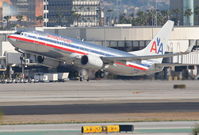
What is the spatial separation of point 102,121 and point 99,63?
44869mm

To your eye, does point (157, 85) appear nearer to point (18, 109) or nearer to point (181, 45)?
point (18, 109)

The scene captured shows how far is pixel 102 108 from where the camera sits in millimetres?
68938

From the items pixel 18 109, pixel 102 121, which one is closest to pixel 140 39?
pixel 18 109

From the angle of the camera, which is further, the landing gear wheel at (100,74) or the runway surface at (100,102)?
the landing gear wheel at (100,74)

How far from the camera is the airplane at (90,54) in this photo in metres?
96.6

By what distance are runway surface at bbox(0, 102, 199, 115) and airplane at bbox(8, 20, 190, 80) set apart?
26.1 m

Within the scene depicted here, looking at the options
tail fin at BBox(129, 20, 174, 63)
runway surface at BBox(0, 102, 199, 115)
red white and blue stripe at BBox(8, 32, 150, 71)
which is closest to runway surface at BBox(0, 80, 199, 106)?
A: runway surface at BBox(0, 102, 199, 115)

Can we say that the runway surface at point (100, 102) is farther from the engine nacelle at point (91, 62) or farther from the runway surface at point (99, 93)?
the engine nacelle at point (91, 62)

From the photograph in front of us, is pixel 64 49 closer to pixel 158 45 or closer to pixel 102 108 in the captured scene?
pixel 158 45

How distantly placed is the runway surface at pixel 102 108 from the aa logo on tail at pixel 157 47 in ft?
137

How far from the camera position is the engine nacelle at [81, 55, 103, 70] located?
10106 cm

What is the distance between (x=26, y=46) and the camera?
3787 inches

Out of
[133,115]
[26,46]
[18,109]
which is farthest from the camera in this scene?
[26,46]

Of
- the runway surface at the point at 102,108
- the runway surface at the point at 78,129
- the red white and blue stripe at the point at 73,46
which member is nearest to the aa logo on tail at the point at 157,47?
the red white and blue stripe at the point at 73,46
